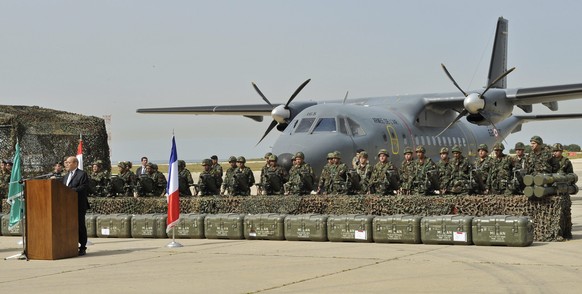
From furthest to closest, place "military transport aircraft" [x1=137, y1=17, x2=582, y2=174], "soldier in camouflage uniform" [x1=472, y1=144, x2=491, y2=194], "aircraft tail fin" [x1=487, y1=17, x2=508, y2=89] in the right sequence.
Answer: "aircraft tail fin" [x1=487, y1=17, x2=508, y2=89]
"military transport aircraft" [x1=137, y1=17, x2=582, y2=174]
"soldier in camouflage uniform" [x1=472, y1=144, x2=491, y2=194]

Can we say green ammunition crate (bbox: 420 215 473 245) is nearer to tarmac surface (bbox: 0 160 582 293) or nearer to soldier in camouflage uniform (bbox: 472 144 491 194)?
tarmac surface (bbox: 0 160 582 293)

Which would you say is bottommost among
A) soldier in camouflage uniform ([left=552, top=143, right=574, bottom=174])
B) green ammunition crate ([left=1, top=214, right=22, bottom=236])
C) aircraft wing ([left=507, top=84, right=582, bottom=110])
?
green ammunition crate ([left=1, top=214, right=22, bottom=236])

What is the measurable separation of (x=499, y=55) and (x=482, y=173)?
17103 mm

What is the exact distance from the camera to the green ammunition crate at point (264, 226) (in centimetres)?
1372

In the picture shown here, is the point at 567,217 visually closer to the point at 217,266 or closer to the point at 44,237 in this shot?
the point at 217,266

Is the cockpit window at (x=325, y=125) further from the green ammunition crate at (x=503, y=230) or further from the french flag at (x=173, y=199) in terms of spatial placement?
the green ammunition crate at (x=503, y=230)

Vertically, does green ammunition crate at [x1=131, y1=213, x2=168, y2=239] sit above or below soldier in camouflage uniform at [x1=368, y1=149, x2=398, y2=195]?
below

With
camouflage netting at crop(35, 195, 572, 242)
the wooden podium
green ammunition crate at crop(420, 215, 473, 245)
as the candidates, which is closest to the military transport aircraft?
camouflage netting at crop(35, 195, 572, 242)

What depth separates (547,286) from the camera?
8.06 meters

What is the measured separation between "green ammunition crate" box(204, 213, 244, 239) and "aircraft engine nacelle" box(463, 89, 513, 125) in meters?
10.0

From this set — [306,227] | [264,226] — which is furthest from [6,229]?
[306,227]

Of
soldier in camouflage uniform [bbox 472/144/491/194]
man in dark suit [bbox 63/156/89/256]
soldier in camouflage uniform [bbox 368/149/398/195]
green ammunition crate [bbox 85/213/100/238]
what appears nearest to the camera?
man in dark suit [bbox 63/156/89/256]

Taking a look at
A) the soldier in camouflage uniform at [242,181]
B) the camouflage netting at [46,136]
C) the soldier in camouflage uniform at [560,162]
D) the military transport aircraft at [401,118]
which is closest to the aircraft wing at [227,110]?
the military transport aircraft at [401,118]

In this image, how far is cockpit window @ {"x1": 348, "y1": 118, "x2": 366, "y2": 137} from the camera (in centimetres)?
1970
